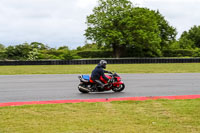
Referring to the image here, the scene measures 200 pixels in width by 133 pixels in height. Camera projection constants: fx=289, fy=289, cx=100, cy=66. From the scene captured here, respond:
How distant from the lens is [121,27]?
5088 cm

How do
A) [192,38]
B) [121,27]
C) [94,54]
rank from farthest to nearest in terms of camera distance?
[192,38]
[94,54]
[121,27]

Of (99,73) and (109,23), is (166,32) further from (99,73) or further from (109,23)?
(99,73)

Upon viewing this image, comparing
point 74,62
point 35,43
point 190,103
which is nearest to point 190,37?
point 35,43

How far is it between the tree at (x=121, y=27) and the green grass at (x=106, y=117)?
3888 centimetres

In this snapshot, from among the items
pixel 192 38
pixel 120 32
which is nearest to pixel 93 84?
pixel 120 32

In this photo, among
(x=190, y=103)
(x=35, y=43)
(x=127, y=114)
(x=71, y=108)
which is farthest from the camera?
(x=35, y=43)

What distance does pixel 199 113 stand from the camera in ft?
24.9

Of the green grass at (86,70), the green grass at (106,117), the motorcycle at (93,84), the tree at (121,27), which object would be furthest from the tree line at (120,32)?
the green grass at (106,117)

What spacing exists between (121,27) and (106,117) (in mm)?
44577

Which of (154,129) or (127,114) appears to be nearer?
(154,129)

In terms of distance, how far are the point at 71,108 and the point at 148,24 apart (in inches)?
1774

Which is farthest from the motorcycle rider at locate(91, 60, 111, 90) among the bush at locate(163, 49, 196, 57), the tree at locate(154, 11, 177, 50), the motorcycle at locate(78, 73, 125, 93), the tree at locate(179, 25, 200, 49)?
the tree at locate(179, 25, 200, 49)

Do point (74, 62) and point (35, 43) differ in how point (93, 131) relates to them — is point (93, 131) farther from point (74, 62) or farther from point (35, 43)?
point (35, 43)

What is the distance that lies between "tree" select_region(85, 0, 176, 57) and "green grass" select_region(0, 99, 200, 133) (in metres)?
38.9
